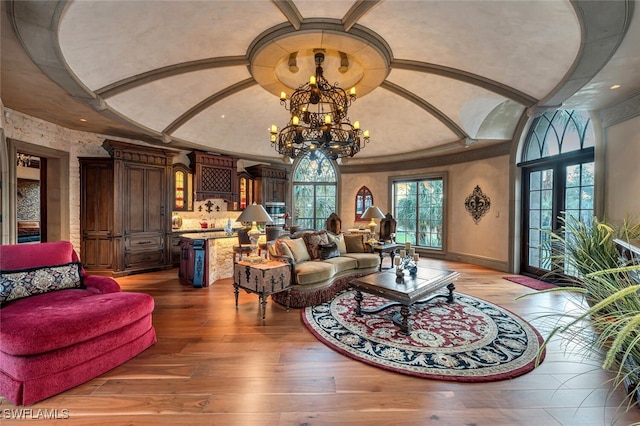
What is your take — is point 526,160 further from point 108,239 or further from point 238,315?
point 108,239

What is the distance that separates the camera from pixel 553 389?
214cm

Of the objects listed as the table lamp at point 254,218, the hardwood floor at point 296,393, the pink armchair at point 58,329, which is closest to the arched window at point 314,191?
the table lamp at point 254,218

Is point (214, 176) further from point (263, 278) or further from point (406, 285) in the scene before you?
point (406, 285)

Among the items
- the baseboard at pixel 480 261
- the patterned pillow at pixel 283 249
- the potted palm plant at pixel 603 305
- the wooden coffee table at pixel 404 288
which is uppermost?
the potted palm plant at pixel 603 305

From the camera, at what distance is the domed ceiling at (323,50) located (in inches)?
98.1

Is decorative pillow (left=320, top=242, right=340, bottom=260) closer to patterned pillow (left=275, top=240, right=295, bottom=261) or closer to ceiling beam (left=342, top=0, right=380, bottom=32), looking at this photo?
patterned pillow (left=275, top=240, right=295, bottom=261)

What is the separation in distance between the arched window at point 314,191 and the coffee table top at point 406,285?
5197mm

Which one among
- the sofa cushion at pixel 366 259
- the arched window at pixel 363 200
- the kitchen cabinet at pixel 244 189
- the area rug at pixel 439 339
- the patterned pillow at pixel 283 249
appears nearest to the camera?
the area rug at pixel 439 339

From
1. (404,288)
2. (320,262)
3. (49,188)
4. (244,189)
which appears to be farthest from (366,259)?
(49,188)

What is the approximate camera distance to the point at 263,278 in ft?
11.1

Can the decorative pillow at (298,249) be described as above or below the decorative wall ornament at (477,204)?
below

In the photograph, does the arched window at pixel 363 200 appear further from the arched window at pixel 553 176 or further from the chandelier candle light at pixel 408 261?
the chandelier candle light at pixel 408 261

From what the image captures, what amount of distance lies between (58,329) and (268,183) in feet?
20.4

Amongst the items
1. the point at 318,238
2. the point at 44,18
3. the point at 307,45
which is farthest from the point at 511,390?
the point at 44,18
